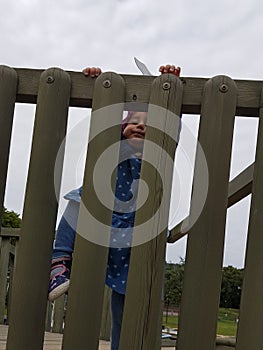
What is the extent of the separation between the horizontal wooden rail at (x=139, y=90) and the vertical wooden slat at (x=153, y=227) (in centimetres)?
3

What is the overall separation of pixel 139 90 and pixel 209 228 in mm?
410

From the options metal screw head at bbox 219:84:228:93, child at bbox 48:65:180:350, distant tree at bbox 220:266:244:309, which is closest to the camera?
metal screw head at bbox 219:84:228:93

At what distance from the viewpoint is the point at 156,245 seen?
150cm

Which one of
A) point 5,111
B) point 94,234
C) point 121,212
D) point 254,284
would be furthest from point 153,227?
point 5,111

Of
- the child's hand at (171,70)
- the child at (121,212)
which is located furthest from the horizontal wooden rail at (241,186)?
the child's hand at (171,70)

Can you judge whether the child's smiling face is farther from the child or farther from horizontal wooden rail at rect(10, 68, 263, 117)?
horizontal wooden rail at rect(10, 68, 263, 117)

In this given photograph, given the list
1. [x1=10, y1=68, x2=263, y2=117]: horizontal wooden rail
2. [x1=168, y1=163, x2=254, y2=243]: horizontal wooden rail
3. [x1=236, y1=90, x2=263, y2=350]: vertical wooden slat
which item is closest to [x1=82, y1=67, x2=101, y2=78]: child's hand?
[x1=10, y1=68, x2=263, y2=117]: horizontal wooden rail

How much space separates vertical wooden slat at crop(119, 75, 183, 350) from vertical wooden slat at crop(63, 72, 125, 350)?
0.08m

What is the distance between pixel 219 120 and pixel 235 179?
1.08 metres

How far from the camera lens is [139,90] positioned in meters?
1.59

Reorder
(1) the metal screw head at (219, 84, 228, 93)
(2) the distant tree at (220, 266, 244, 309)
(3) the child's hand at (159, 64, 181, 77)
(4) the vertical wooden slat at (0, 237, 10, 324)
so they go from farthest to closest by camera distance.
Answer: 1. (4) the vertical wooden slat at (0, 237, 10, 324)
2. (2) the distant tree at (220, 266, 244, 309)
3. (3) the child's hand at (159, 64, 181, 77)
4. (1) the metal screw head at (219, 84, 228, 93)

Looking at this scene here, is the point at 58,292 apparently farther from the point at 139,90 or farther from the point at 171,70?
the point at 171,70

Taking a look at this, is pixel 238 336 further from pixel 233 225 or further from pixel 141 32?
pixel 141 32

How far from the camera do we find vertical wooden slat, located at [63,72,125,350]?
1487 mm
